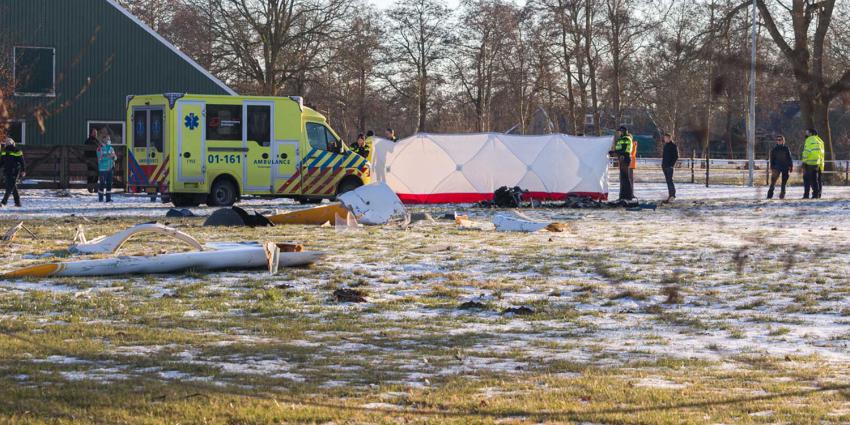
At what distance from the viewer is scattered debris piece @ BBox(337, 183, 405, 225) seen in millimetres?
21375

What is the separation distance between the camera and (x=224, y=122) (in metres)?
26.9

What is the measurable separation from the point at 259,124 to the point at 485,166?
246 inches

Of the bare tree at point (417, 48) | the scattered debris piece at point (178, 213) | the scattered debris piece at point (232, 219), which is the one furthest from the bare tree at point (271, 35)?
the scattered debris piece at point (232, 219)

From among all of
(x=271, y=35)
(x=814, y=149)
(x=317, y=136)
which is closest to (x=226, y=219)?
(x=317, y=136)

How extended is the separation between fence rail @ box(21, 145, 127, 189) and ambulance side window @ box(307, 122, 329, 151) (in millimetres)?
8313

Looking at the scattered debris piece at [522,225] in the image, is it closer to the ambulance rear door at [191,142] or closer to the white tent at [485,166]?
the ambulance rear door at [191,142]

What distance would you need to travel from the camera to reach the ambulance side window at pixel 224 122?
26797mm

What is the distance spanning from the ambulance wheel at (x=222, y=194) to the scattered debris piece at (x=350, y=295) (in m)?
16.2

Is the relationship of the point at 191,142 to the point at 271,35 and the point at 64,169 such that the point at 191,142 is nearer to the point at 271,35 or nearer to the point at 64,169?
the point at 64,169

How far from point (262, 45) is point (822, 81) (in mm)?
50016

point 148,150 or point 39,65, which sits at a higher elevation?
point 39,65

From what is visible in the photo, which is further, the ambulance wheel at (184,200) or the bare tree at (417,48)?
the bare tree at (417,48)

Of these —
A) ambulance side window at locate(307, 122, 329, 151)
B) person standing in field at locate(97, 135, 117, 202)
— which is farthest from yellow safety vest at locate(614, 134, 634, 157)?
person standing in field at locate(97, 135, 117, 202)

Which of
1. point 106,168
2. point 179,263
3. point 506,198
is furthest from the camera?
point 106,168
